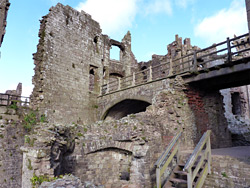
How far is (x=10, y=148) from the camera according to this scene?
422 inches

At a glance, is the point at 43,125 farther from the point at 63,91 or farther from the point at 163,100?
the point at 63,91

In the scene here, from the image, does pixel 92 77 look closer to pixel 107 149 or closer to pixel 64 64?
pixel 64 64

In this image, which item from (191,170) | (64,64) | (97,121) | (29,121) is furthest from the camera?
(64,64)

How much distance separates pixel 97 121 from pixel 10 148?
6053 millimetres

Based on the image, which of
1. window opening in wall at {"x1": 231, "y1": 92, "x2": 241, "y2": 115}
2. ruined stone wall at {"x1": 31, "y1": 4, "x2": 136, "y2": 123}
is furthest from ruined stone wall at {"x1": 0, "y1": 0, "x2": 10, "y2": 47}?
window opening in wall at {"x1": 231, "y1": 92, "x2": 241, "y2": 115}

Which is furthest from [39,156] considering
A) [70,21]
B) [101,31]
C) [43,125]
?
[101,31]

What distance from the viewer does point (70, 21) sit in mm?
15984

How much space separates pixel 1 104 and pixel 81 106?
5740mm

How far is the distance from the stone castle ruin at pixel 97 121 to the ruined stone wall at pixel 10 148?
0.05m

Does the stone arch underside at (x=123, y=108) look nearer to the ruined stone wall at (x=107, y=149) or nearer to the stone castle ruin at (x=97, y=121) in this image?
the stone castle ruin at (x=97, y=121)

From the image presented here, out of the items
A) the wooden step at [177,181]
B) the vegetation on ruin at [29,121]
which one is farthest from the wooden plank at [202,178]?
the vegetation on ruin at [29,121]

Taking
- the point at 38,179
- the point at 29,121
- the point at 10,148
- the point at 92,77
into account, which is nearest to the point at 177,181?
the point at 38,179

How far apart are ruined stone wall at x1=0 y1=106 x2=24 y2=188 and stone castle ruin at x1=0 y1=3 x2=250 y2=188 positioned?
1.8 inches

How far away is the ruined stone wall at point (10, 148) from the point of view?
10.3 meters
